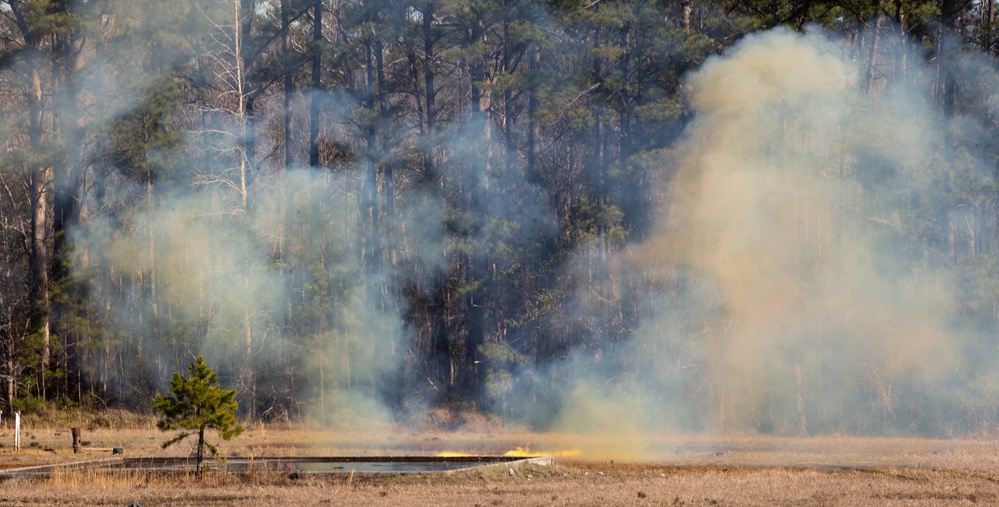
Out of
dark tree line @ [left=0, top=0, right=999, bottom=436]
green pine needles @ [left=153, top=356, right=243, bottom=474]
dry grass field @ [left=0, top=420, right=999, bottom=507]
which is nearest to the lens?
dry grass field @ [left=0, top=420, right=999, bottom=507]

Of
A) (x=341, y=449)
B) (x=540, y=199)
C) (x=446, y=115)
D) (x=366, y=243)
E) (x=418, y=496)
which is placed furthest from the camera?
(x=446, y=115)

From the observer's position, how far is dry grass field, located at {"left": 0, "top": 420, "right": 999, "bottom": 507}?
60.1 ft

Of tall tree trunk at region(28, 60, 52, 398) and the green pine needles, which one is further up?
tall tree trunk at region(28, 60, 52, 398)

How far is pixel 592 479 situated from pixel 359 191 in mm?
25953

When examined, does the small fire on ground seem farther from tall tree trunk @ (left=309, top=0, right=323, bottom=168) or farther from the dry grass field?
tall tree trunk @ (left=309, top=0, right=323, bottom=168)

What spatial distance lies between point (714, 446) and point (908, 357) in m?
8.76

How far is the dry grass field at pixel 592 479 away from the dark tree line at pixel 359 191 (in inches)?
351

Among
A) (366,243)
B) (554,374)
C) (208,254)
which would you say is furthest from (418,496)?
(366,243)

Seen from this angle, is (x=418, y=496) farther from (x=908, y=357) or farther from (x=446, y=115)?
A: (x=446, y=115)

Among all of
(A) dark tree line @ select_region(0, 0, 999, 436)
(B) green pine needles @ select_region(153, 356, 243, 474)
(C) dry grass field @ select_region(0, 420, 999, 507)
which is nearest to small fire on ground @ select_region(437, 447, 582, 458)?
(C) dry grass field @ select_region(0, 420, 999, 507)

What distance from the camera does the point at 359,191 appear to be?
45.4 meters

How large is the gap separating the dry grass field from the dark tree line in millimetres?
8921

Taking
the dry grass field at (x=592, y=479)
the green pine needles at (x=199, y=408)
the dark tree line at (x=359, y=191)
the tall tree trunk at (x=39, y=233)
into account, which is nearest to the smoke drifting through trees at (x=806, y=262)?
the dark tree line at (x=359, y=191)

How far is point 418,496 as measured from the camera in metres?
18.7
